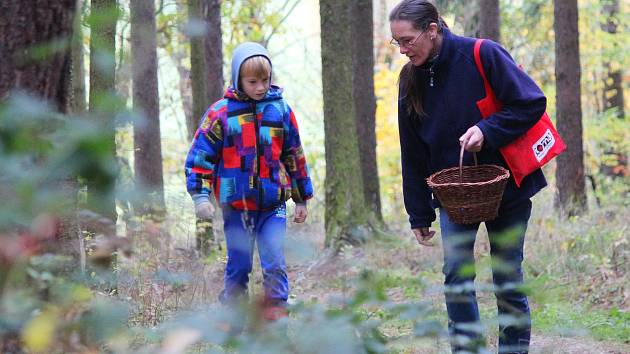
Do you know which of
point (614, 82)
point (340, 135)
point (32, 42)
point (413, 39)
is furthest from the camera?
point (614, 82)

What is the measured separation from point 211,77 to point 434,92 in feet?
26.7

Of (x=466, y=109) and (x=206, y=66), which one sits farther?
(x=206, y=66)

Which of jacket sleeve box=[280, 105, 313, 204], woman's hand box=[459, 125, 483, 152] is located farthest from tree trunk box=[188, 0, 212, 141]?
woman's hand box=[459, 125, 483, 152]

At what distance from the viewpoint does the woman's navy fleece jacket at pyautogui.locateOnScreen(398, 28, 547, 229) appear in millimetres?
4578

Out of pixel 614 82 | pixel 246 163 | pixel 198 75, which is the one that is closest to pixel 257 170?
pixel 246 163

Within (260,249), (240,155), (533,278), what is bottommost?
(533,278)

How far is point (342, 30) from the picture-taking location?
441 inches

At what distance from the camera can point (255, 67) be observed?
225 inches

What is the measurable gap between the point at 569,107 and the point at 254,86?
8.76 m

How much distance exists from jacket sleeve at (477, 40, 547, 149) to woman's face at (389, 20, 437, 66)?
31 centimetres

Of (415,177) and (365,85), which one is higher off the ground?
(365,85)

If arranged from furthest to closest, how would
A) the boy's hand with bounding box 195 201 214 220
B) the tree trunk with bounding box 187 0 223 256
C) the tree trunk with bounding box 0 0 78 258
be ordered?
the tree trunk with bounding box 187 0 223 256 → the boy's hand with bounding box 195 201 214 220 → the tree trunk with bounding box 0 0 78 258

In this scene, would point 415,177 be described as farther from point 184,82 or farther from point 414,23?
point 184,82

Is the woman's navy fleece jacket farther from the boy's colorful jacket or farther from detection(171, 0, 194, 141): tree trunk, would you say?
detection(171, 0, 194, 141): tree trunk
